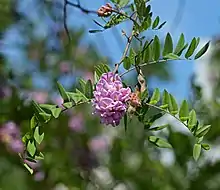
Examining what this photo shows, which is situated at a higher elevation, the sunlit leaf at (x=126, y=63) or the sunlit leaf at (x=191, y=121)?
the sunlit leaf at (x=126, y=63)

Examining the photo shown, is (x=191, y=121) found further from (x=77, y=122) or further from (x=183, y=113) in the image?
(x=77, y=122)

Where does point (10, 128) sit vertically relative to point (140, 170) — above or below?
above

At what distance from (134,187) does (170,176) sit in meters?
0.10

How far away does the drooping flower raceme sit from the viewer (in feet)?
2.21

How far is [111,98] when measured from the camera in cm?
68

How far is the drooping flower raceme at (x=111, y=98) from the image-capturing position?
2.21 ft

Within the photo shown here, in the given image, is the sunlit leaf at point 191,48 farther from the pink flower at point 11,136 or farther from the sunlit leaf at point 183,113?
the pink flower at point 11,136

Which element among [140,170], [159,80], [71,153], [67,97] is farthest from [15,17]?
[67,97]

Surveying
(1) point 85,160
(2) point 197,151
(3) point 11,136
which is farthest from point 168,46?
(1) point 85,160

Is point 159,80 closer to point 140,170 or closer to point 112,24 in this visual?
point 140,170

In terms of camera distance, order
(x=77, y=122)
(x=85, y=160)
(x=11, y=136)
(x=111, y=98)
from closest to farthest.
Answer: (x=111, y=98) < (x=11, y=136) < (x=85, y=160) < (x=77, y=122)

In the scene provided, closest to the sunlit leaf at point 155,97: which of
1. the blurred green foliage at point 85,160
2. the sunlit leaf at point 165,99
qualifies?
the sunlit leaf at point 165,99

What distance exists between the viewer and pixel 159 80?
2.56 meters

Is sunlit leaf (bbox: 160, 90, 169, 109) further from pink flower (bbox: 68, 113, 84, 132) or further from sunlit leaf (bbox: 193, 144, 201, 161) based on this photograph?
pink flower (bbox: 68, 113, 84, 132)
